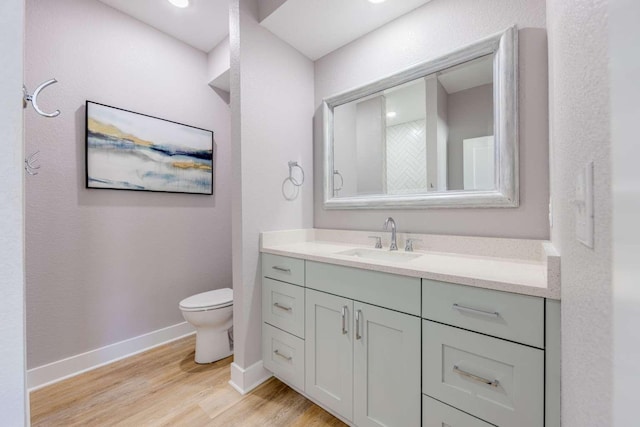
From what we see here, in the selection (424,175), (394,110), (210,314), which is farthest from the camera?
(210,314)

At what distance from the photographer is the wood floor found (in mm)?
1414

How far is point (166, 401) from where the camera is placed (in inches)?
61.1

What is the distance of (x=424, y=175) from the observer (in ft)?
5.29

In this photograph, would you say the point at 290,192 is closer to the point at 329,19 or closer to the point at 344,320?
the point at 344,320

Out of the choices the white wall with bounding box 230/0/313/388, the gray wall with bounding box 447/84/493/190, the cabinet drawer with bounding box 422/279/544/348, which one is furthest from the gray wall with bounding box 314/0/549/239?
the cabinet drawer with bounding box 422/279/544/348

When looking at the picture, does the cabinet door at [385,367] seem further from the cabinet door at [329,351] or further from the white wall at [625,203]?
the white wall at [625,203]

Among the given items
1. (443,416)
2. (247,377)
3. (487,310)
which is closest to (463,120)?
(487,310)

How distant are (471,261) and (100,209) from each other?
2.43 meters

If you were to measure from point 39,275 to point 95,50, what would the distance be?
1593 millimetres

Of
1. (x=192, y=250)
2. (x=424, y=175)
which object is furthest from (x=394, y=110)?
(x=192, y=250)

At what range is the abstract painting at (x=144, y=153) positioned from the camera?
1896mm

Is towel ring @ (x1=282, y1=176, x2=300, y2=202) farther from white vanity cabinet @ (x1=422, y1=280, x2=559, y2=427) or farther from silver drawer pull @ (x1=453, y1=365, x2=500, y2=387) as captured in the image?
silver drawer pull @ (x1=453, y1=365, x2=500, y2=387)

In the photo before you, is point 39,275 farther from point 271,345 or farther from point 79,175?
point 271,345

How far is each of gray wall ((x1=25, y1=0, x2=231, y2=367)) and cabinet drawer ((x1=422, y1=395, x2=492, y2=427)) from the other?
2.11 meters
